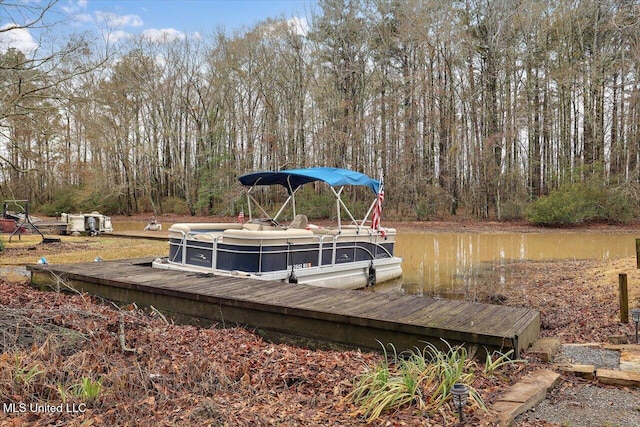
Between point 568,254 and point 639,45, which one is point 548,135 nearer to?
point 639,45

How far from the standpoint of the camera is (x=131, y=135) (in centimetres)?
3909

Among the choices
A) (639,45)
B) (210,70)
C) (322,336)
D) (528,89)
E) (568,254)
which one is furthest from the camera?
(210,70)


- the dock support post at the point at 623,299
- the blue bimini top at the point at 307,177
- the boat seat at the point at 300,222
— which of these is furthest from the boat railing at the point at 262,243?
the dock support post at the point at 623,299

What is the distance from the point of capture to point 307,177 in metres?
10.6

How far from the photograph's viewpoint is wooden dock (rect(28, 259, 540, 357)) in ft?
16.3

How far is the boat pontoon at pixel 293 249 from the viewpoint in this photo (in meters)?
8.73

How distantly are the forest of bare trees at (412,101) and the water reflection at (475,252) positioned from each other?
6615 millimetres

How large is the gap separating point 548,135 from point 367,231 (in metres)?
23.8

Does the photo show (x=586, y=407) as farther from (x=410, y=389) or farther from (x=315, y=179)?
(x=315, y=179)

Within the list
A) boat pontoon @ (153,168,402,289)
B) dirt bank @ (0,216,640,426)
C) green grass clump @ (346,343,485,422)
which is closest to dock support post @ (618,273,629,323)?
dirt bank @ (0,216,640,426)

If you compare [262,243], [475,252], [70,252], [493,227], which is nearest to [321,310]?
[262,243]

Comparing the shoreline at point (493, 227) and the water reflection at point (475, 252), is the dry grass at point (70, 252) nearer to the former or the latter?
the water reflection at point (475, 252)

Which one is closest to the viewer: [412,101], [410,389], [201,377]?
[410,389]

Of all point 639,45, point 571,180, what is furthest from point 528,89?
point 639,45
